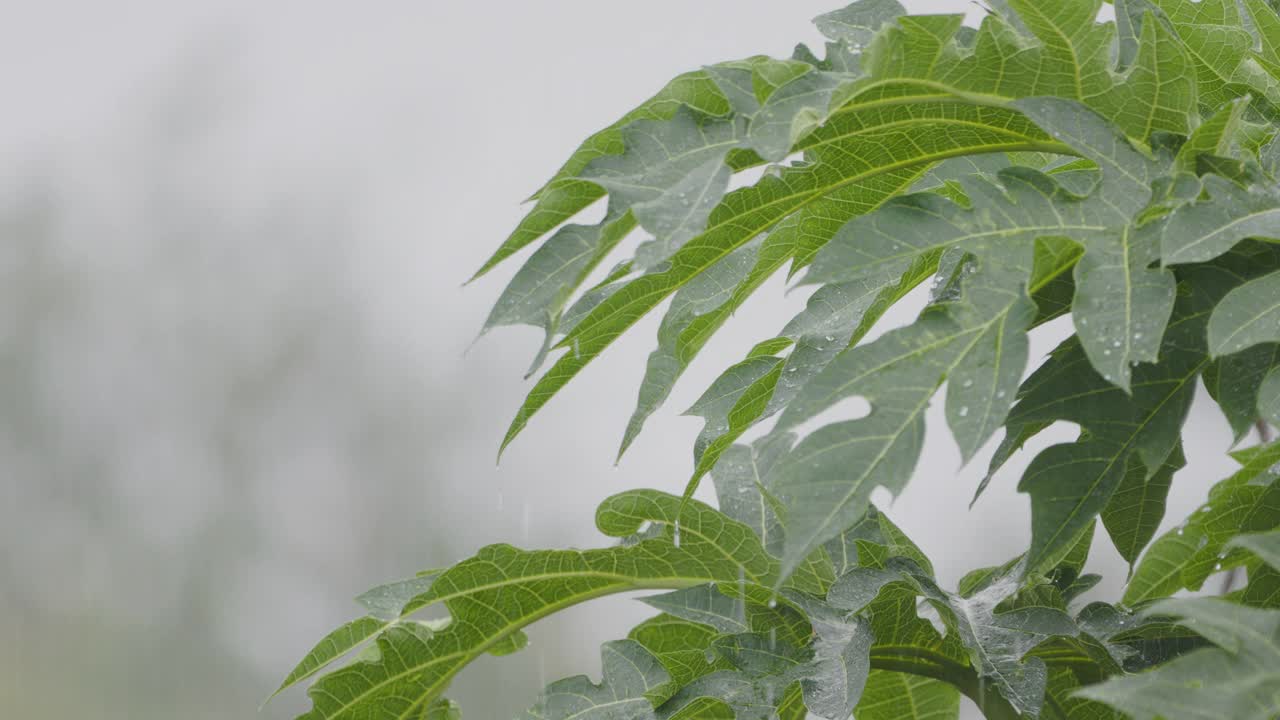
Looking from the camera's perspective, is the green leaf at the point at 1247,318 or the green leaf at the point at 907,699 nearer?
the green leaf at the point at 1247,318

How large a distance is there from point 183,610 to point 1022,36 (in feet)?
8.24

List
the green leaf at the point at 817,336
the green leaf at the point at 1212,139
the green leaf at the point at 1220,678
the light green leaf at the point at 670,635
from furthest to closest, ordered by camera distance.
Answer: the light green leaf at the point at 670,635 → the green leaf at the point at 817,336 → the green leaf at the point at 1212,139 → the green leaf at the point at 1220,678

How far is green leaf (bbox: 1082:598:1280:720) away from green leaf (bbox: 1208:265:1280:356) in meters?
0.09

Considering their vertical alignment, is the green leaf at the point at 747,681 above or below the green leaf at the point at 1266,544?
above

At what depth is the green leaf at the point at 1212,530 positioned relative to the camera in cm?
47

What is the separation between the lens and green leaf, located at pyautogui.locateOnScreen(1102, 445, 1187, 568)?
0.49 meters

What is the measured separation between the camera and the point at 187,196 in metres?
2.82

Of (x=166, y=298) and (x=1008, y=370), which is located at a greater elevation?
(x=166, y=298)

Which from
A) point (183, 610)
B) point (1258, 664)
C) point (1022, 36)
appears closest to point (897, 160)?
point (1022, 36)

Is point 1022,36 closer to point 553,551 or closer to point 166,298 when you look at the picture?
point 553,551

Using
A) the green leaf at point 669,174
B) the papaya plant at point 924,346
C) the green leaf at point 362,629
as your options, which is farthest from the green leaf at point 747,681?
the green leaf at point 669,174

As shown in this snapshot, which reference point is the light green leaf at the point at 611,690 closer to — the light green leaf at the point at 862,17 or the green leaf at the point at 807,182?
the green leaf at the point at 807,182

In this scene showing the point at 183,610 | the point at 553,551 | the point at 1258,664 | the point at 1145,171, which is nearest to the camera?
the point at 1258,664

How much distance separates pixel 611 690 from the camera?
0.57 m
